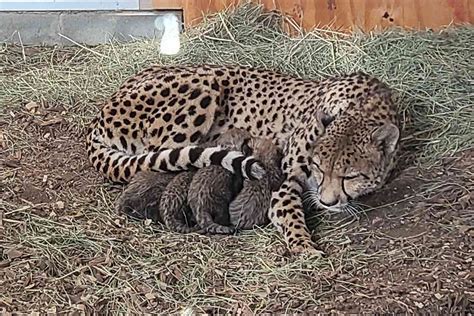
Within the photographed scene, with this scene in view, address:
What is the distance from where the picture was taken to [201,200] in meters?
4.17

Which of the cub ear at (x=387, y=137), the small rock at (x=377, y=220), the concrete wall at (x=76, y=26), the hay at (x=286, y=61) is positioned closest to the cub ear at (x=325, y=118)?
the cub ear at (x=387, y=137)

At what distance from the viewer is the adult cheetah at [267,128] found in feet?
13.7

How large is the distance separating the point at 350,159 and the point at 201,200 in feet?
2.17

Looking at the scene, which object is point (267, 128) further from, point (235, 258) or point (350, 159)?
point (235, 258)

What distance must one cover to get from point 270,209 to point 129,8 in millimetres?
2265

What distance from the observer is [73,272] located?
381 cm

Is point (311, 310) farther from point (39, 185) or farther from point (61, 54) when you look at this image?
point (61, 54)

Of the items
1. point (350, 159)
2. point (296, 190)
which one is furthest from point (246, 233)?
point (350, 159)

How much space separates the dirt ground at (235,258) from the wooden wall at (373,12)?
1.52 metres

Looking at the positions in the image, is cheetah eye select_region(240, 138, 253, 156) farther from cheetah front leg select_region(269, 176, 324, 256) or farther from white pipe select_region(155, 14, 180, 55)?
white pipe select_region(155, 14, 180, 55)

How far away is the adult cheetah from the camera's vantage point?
419 centimetres

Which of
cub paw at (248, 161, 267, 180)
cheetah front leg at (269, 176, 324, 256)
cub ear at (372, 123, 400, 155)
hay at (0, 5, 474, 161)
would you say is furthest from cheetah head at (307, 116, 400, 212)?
hay at (0, 5, 474, 161)

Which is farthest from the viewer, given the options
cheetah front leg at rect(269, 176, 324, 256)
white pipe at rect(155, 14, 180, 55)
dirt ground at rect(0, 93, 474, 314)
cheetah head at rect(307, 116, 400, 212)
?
white pipe at rect(155, 14, 180, 55)

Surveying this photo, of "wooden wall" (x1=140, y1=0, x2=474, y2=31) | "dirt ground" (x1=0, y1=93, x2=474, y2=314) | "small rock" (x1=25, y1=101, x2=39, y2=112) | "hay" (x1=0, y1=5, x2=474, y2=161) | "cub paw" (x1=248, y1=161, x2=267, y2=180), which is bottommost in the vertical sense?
"dirt ground" (x1=0, y1=93, x2=474, y2=314)
